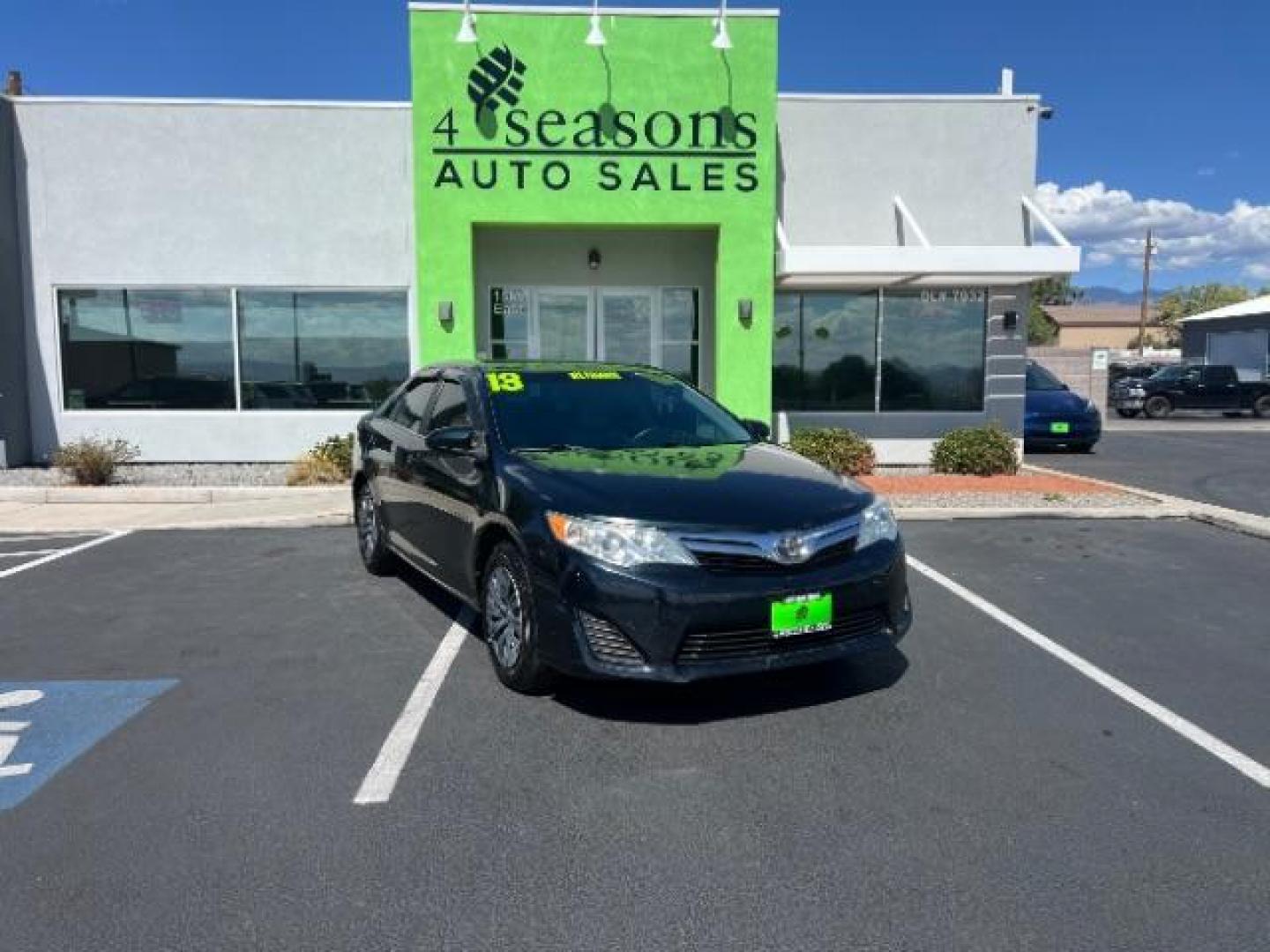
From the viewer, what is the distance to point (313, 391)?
12844 mm

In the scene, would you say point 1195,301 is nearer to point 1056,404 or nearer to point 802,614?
point 1056,404

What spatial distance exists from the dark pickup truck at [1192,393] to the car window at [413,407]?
87.0 ft

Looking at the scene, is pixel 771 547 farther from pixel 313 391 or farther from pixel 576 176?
pixel 313 391

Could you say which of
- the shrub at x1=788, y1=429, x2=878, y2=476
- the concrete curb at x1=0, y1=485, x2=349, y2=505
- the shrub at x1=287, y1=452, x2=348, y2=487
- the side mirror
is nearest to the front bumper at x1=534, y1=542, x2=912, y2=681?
the side mirror

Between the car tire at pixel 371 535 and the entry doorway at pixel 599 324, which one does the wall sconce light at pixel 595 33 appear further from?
the car tire at pixel 371 535

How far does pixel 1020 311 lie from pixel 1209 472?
3.94 metres

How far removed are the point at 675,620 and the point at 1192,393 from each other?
28993 millimetres

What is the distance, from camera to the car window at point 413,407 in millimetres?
6273

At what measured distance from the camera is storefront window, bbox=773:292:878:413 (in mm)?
13039

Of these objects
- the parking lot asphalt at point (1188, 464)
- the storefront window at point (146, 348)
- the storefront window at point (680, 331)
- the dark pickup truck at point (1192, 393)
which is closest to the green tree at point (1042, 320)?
the dark pickup truck at point (1192, 393)

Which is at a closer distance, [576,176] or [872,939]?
[872,939]

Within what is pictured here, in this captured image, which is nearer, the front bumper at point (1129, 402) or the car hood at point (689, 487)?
the car hood at point (689, 487)

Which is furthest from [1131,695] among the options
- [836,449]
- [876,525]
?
[836,449]

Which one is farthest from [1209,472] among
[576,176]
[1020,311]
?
[576,176]
